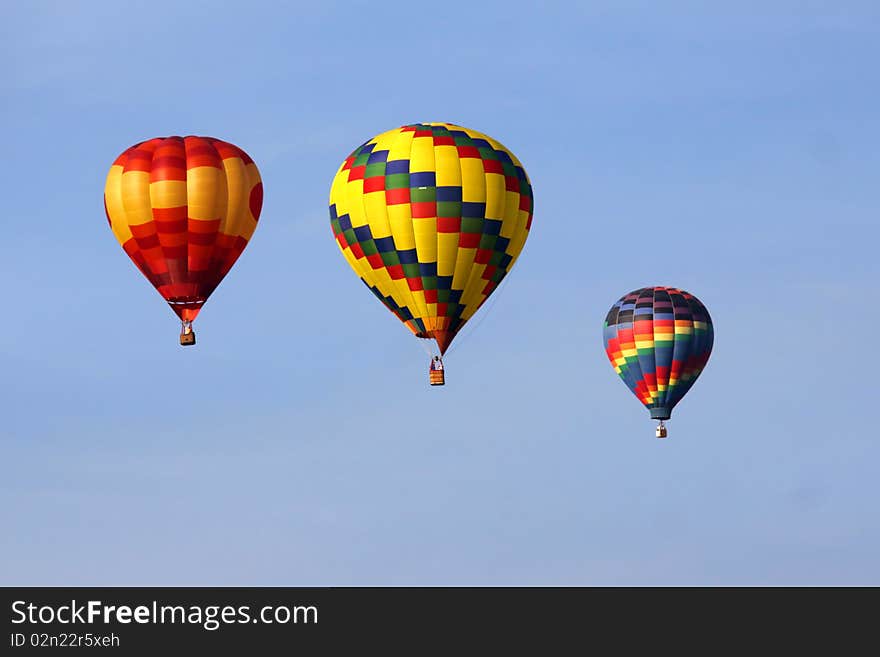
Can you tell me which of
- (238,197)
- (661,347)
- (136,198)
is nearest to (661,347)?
(661,347)

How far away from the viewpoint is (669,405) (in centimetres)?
7019

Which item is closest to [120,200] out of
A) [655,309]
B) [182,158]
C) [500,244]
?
[182,158]

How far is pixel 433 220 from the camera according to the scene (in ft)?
177

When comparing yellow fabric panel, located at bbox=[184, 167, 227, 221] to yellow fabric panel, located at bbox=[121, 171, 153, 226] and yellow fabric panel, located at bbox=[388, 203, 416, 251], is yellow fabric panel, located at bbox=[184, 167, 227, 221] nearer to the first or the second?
yellow fabric panel, located at bbox=[121, 171, 153, 226]

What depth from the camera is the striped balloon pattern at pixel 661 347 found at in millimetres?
69688

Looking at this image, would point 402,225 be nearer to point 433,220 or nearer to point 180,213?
point 433,220

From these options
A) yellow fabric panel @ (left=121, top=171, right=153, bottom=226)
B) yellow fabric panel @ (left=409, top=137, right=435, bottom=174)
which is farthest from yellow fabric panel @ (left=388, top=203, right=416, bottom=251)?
yellow fabric panel @ (left=121, top=171, right=153, bottom=226)

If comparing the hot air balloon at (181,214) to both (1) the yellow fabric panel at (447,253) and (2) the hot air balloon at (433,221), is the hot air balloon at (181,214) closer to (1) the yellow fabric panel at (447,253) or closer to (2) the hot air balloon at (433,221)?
(2) the hot air balloon at (433,221)

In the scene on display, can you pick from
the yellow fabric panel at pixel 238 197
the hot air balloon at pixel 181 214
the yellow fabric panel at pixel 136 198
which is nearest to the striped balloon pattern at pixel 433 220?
the yellow fabric panel at pixel 238 197

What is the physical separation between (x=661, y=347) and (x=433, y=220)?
17882mm

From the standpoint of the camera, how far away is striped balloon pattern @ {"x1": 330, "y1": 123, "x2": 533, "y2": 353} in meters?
54.1

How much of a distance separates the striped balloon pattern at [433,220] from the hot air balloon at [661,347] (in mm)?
14970
